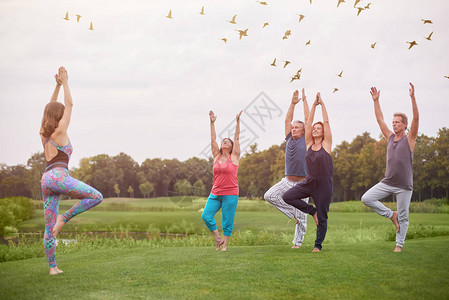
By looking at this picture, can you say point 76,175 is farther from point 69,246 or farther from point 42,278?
point 42,278

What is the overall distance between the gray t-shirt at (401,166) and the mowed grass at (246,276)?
131 cm

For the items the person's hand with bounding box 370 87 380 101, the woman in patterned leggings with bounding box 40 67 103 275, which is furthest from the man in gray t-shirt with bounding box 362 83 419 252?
the woman in patterned leggings with bounding box 40 67 103 275

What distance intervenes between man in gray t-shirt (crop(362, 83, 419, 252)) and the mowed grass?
0.75 m

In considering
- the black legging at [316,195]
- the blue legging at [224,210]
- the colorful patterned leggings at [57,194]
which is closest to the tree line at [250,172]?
the blue legging at [224,210]

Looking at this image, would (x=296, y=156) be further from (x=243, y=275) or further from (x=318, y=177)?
(x=243, y=275)

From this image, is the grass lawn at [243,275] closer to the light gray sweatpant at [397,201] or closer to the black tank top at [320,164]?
the light gray sweatpant at [397,201]

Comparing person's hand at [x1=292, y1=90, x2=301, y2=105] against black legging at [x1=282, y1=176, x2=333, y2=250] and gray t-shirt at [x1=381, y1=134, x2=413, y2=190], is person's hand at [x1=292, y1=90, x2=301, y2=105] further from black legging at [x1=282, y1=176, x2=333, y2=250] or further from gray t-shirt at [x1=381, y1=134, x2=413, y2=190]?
gray t-shirt at [x1=381, y1=134, x2=413, y2=190]

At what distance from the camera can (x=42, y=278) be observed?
7223 mm

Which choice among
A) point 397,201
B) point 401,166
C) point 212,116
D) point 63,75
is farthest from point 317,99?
point 63,75

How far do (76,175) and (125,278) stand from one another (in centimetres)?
4856

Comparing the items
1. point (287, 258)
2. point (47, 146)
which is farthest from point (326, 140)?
point (47, 146)

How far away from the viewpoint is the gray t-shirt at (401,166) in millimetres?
8555

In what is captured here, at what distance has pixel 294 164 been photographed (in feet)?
31.8

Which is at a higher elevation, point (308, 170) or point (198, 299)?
point (308, 170)
